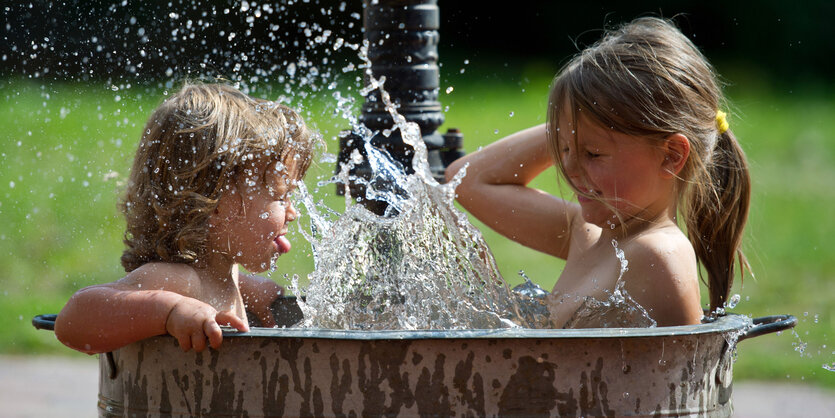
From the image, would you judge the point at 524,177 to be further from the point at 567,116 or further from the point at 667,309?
the point at 667,309

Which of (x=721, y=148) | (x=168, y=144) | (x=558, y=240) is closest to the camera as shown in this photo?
(x=168, y=144)

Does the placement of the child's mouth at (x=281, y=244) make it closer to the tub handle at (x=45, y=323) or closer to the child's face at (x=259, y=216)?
the child's face at (x=259, y=216)

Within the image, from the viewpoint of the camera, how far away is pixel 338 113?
2479 millimetres

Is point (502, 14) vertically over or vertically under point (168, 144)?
over

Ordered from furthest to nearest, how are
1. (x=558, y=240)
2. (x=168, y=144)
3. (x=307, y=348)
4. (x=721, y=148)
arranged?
1. (x=558, y=240)
2. (x=721, y=148)
3. (x=168, y=144)
4. (x=307, y=348)

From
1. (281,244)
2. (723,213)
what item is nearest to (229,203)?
(281,244)

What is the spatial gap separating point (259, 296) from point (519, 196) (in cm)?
64

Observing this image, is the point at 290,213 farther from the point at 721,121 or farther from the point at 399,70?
the point at 721,121

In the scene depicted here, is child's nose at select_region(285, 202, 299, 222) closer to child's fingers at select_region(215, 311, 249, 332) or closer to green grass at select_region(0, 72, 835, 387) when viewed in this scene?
green grass at select_region(0, 72, 835, 387)

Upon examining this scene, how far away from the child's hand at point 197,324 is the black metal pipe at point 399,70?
2.61 feet

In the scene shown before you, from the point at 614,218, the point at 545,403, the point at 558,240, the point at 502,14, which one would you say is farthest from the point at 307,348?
the point at 502,14

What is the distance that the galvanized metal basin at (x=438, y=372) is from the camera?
1289 mm

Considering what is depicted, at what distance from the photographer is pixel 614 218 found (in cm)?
192

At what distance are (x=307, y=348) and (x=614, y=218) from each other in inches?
33.4
